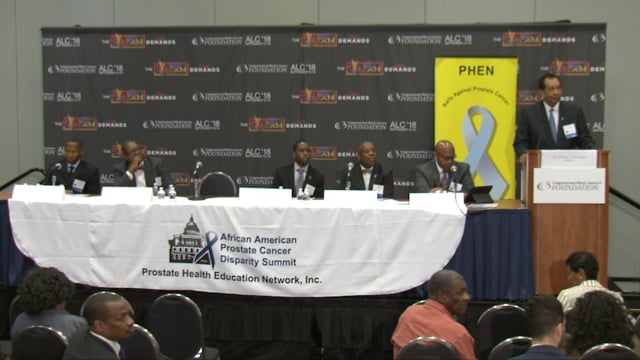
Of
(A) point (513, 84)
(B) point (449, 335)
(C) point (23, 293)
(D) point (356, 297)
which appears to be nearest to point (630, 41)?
(A) point (513, 84)

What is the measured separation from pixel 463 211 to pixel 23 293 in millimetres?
2736

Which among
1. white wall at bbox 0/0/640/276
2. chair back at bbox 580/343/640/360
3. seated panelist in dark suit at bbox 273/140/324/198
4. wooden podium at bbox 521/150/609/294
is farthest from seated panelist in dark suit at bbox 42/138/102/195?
chair back at bbox 580/343/640/360

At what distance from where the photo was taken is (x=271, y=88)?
7574 mm

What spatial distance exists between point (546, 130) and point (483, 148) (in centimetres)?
153

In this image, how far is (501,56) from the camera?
7191 mm

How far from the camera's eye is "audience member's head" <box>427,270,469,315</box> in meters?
3.21

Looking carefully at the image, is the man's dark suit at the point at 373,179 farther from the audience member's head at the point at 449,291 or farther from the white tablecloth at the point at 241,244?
the audience member's head at the point at 449,291

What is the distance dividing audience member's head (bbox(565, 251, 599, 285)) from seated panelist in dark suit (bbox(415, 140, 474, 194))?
1774 millimetres

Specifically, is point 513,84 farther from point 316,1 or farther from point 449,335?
point 449,335

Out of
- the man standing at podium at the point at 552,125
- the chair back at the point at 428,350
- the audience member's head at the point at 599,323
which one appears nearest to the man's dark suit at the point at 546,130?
the man standing at podium at the point at 552,125

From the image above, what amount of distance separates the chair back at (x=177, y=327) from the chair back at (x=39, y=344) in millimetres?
669

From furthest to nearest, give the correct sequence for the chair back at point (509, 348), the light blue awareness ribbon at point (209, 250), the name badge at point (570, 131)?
1. the name badge at point (570, 131)
2. the light blue awareness ribbon at point (209, 250)
3. the chair back at point (509, 348)

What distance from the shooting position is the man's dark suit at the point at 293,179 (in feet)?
22.4

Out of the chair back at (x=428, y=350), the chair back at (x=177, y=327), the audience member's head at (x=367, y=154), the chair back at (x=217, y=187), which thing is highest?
the audience member's head at (x=367, y=154)
